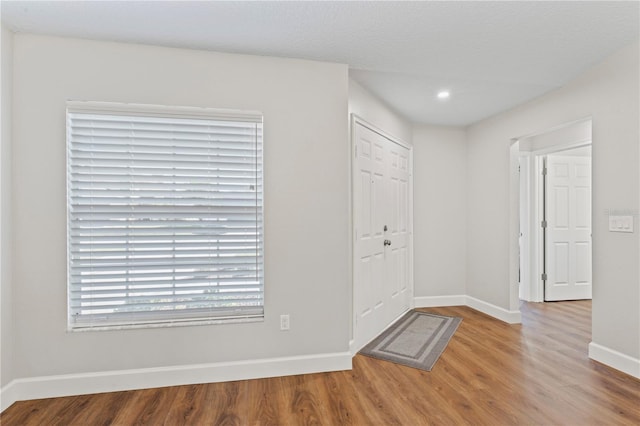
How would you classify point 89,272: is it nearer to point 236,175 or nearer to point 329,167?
point 236,175

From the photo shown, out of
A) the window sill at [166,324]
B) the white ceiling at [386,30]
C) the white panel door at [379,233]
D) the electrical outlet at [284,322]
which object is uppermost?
the white ceiling at [386,30]

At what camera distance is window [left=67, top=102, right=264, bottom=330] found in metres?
2.35

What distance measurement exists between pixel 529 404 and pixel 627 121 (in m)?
2.17

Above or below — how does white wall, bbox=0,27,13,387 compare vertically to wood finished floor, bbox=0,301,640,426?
above

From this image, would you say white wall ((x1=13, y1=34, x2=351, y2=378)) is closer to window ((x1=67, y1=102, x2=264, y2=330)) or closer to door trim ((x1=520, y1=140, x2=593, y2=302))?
window ((x1=67, y1=102, x2=264, y2=330))

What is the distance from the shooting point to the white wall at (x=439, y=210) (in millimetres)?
4523

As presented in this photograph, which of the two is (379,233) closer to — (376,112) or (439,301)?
(376,112)

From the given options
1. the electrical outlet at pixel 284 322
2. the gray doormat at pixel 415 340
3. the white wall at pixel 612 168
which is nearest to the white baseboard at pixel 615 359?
the white wall at pixel 612 168

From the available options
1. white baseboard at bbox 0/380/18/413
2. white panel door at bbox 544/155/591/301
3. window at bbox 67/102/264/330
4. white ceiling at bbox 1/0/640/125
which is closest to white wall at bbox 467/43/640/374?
white ceiling at bbox 1/0/640/125

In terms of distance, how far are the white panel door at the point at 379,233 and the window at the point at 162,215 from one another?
38.0 inches

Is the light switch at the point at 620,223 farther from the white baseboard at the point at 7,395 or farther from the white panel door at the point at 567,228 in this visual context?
the white baseboard at the point at 7,395

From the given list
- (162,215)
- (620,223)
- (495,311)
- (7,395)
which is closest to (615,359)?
(620,223)

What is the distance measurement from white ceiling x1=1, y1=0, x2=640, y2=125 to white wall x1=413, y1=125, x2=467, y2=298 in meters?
1.66

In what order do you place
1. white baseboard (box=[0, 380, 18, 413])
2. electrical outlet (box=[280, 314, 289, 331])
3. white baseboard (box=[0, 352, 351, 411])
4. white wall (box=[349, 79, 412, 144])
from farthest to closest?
white wall (box=[349, 79, 412, 144])
electrical outlet (box=[280, 314, 289, 331])
white baseboard (box=[0, 352, 351, 411])
white baseboard (box=[0, 380, 18, 413])
